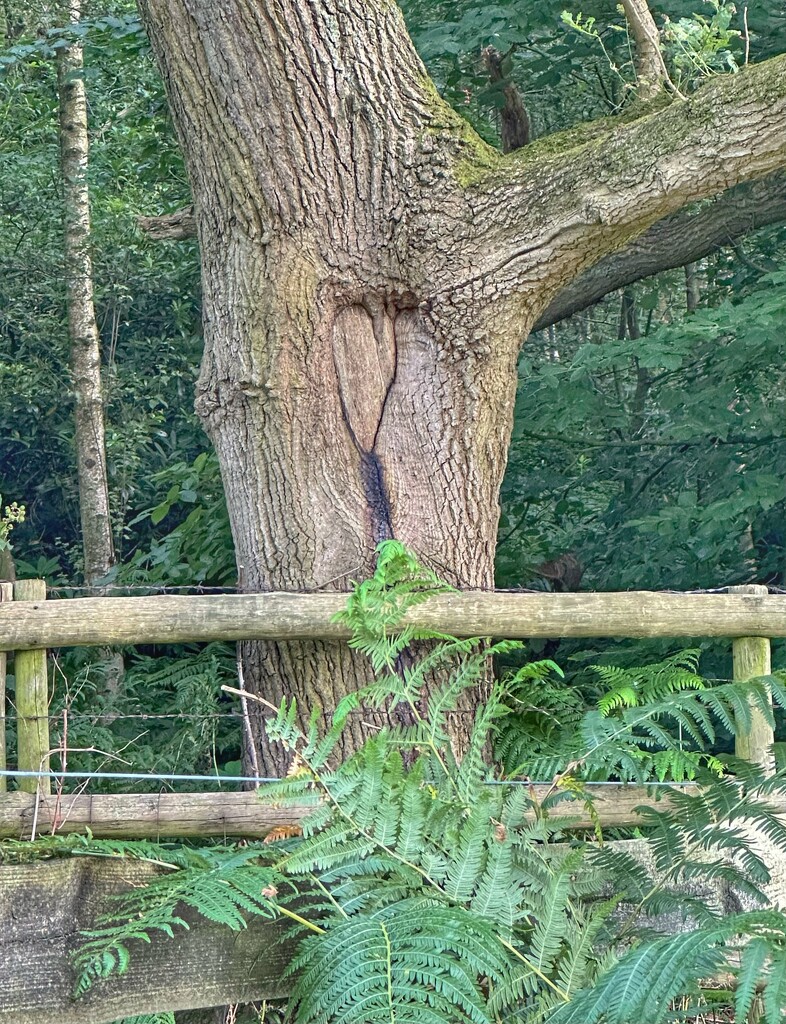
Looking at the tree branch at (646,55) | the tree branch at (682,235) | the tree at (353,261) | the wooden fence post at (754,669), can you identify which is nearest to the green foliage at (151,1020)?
the tree at (353,261)

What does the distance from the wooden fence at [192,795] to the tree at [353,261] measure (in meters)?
0.41

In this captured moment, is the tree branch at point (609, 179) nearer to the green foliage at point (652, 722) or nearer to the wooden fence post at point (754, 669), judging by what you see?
the wooden fence post at point (754, 669)

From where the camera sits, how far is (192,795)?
319cm

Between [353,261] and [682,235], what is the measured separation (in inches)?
134

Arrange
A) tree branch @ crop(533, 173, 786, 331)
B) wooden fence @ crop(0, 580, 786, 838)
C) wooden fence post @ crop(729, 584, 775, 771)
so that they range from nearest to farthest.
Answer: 1. wooden fence @ crop(0, 580, 786, 838)
2. wooden fence post @ crop(729, 584, 775, 771)
3. tree branch @ crop(533, 173, 786, 331)

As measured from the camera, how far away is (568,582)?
7.03 metres

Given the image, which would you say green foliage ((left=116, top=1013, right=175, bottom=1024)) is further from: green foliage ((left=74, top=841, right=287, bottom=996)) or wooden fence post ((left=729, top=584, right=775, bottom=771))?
wooden fence post ((left=729, top=584, right=775, bottom=771))

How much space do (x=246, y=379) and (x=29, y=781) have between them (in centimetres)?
147

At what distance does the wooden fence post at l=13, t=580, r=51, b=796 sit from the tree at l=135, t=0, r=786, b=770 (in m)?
0.75

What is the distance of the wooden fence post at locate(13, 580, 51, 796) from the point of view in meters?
3.21

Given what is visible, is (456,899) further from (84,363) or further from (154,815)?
(84,363)

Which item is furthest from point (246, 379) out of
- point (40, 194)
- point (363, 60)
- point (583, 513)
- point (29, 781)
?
point (40, 194)

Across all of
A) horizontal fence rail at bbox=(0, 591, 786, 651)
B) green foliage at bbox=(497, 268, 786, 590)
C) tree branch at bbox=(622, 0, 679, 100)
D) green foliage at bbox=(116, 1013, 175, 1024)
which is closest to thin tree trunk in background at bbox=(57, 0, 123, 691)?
green foliage at bbox=(497, 268, 786, 590)

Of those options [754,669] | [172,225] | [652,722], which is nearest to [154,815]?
[652,722]
